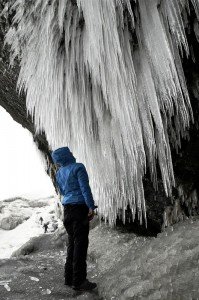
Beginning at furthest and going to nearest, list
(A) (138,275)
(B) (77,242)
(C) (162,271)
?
(B) (77,242), (A) (138,275), (C) (162,271)

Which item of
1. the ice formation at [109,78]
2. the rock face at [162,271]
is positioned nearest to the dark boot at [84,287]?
the rock face at [162,271]

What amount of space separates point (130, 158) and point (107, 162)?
0.39m

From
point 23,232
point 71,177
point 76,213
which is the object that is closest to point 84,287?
point 76,213

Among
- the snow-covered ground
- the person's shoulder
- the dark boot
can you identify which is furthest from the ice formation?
the snow-covered ground

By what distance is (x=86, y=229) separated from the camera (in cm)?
321

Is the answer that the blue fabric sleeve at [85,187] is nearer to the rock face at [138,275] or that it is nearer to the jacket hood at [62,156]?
the jacket hood at [62,156]

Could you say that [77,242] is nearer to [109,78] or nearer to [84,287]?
[84,287]

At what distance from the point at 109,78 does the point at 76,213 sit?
1.29m

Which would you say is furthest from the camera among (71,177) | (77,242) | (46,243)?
(46,243)

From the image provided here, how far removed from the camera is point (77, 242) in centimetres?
314

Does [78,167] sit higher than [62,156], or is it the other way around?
[62,156]

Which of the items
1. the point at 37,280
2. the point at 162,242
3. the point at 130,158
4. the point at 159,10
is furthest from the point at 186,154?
the point at 37,280

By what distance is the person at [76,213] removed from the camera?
10.1ft

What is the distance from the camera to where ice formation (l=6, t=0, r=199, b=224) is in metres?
2.79
